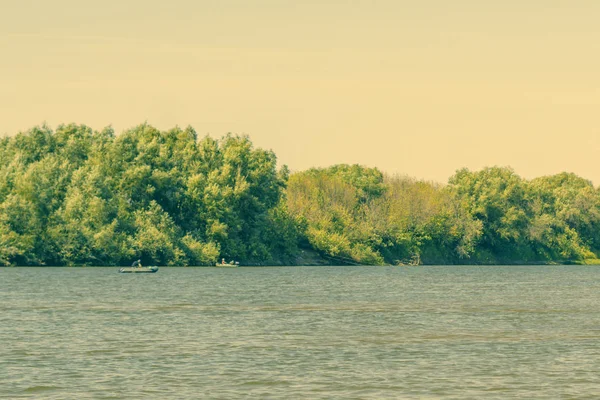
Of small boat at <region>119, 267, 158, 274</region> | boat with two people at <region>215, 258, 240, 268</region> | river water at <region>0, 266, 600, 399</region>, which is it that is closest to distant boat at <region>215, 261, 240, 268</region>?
boat with two people at <region>215, 258, 240, 268</region>

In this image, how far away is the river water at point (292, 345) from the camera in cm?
3250

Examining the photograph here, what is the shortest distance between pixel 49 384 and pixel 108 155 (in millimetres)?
110107

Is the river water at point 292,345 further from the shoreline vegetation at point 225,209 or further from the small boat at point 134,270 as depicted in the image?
the shoreline vegetation at point 225,209

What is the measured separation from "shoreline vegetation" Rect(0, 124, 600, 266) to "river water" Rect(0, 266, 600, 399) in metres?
45.4

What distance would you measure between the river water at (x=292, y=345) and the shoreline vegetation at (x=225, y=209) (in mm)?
45367

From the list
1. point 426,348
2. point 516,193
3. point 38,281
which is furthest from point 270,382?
point 516,193

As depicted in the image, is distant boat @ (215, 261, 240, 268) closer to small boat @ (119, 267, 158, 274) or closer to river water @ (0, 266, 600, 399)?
small boat @ (119, 267, 158, 274)

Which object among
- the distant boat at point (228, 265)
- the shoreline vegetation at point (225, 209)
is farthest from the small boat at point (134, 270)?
the distant boat at point (228, 265)

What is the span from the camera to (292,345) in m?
43.9

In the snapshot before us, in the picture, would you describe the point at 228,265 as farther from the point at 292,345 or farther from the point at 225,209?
the point at 292,345

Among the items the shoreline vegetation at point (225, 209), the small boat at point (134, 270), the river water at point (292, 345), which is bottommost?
the river water at point (292, 345)

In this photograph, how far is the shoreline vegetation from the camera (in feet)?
426

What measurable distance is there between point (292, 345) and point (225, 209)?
99.6 meters

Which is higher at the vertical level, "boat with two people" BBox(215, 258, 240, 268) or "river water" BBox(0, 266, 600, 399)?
"boat with two people" BBox(215, 258, 240, 268)
